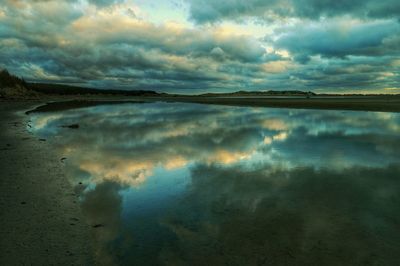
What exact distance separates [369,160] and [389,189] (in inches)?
174

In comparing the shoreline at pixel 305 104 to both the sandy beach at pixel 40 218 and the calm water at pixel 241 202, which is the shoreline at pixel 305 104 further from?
the sandy beach at pixel 40 218

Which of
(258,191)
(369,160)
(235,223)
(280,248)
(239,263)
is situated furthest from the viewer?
(369,160)

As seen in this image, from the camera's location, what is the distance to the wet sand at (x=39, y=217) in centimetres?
579

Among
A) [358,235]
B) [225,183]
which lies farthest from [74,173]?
[358,235]

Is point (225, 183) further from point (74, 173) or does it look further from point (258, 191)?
point (74, 173)

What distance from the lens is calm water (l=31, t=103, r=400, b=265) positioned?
5.92 meters

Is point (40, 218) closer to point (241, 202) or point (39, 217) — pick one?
point (39, 217)

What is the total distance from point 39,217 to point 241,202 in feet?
17.1

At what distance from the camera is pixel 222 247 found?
6078 mm

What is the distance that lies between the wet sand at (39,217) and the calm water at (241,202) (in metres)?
0.41

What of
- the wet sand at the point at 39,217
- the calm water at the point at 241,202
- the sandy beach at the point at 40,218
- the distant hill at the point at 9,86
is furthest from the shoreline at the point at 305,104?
the sandy beach at the point at 40,218

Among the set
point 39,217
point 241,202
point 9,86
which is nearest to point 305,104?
point 241,202

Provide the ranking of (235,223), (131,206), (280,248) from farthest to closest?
(131,206) → (235,223) → (280,248)

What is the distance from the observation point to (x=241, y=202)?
865 centimetres
